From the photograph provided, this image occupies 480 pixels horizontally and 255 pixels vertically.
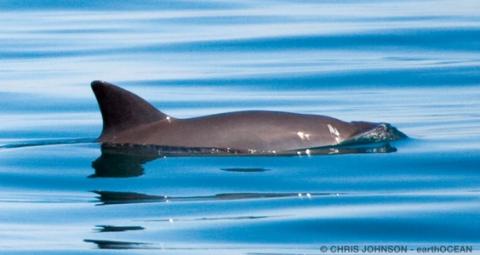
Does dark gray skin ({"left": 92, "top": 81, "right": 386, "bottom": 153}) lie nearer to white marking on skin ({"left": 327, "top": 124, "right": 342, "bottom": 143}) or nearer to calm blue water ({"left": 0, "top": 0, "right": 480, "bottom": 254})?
white marking on skin ({"left": 327, "top": 124, "right": 342, "bottom": 143})

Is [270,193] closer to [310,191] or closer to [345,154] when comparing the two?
[310,191]

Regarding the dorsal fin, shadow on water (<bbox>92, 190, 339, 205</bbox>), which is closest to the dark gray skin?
the dorsal fin

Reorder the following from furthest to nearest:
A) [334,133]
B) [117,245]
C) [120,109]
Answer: [334,133], [120,109], [117,245]

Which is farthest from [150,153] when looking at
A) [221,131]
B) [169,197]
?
[169,197]

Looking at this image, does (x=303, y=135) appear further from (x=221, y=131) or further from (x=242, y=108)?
(x=242, y=108)

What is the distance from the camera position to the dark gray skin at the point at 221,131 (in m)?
12.6

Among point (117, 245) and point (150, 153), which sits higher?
point (150, 153)

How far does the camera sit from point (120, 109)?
12438 millimetres

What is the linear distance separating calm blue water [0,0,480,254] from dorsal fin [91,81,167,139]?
0.30 metres

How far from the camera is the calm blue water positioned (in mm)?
9594

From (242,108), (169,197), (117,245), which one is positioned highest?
(242,108)

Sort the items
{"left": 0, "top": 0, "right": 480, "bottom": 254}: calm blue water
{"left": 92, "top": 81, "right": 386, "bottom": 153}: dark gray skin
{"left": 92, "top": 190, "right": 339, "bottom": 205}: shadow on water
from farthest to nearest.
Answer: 1. {"left": 92, "top": 81, "right": 386, "bottom": 153}: dark gray skin
2. {"left": 92, "top": 190, "right": 339, "bottom": 205}: shadow on water
3. {"left": 0, "top": 0, "right": 480, "bottom": 254}: calm blue water

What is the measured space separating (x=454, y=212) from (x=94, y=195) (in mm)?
2451

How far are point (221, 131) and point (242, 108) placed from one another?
3.56 m
